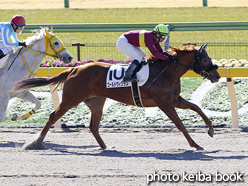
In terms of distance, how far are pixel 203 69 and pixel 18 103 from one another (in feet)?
14.6

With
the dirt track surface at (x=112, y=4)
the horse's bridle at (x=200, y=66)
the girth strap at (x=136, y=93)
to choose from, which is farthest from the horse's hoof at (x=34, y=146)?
the dirt track surface at (x=112, y=4)

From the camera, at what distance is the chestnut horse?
26.4ft

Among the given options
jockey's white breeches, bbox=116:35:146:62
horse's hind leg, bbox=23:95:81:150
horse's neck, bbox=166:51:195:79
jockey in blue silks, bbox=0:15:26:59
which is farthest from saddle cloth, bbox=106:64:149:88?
jockey in blue silks, bbox=0:15:26:59

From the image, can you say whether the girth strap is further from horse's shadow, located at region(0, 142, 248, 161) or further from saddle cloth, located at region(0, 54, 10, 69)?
saddle cloth, located at region(0, 54, 10, 69)

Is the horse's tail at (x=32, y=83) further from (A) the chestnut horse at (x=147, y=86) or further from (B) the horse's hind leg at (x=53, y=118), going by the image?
(B) the horse's hind leg at (x=53, y=118)

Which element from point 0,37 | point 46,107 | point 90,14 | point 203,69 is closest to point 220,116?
point 203,69

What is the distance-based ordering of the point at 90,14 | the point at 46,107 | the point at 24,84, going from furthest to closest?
the point at 90,14
the point at 46,107
the point at 24,84

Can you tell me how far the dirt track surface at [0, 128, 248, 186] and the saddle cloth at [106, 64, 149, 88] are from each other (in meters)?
0.92

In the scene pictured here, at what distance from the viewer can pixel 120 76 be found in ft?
27.1

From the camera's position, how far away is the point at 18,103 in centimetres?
1116

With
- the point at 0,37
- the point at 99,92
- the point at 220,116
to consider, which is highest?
the point at 0,37

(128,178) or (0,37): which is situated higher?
(0,37)

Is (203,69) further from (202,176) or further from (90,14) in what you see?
(90,14)

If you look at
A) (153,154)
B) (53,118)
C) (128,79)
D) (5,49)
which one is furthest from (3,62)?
(153,154)
